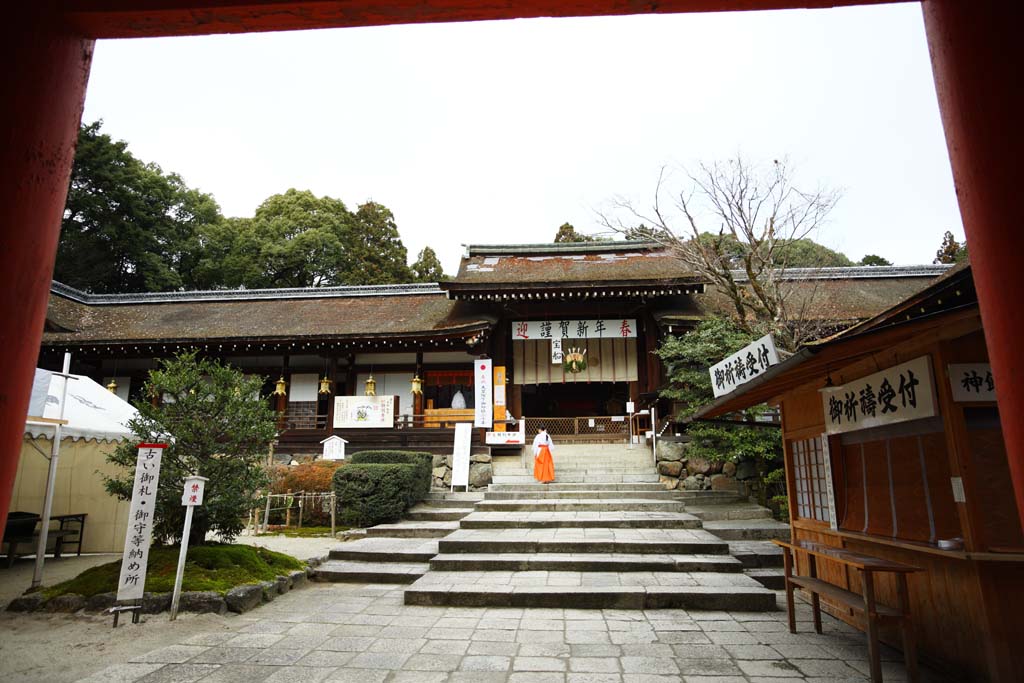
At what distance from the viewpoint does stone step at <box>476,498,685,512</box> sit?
10102 millimetres

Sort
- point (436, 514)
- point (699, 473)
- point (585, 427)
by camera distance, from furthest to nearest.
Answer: point (585, 427)
point (699, 473)
point (436, 514)

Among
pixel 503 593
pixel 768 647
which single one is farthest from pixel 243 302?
pixel 768 647

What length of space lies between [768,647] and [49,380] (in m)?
8.51

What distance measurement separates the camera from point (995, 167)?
65.3 inches

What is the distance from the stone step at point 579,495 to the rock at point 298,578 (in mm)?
4273

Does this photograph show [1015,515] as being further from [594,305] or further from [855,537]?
[594,305]

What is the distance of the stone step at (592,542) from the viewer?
7598 millimetres

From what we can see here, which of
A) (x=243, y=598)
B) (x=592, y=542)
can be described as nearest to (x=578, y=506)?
(x=592, y=542)

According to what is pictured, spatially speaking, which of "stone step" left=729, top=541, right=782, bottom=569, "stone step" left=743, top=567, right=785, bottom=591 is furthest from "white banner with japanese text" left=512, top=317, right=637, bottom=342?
"stone step" left=743, top=567, right=785, bottom=591

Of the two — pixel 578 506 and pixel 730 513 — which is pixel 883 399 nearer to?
pixel 730 513

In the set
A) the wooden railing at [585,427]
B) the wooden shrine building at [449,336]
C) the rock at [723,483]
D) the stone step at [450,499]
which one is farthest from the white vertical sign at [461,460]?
the rock at [723,483]

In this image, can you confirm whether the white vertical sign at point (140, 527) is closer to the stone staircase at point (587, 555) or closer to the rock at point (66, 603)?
the rock at point (66, 603)

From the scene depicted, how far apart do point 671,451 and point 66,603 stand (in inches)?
410

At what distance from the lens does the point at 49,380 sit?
7023 mm
